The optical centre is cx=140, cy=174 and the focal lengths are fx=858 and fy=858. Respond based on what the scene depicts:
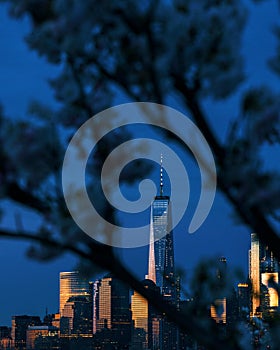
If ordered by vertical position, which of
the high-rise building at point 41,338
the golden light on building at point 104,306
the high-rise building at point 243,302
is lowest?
the high-rise building at point 243,302

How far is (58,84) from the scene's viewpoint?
452cm

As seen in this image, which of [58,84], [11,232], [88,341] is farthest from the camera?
[88,341]

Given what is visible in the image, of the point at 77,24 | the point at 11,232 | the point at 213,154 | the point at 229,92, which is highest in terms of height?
the point at 77,24

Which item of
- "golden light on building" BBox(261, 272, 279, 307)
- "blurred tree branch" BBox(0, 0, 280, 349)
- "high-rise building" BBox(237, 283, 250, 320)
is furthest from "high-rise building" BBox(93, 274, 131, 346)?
"blurred tree branch" BBox(0, 0, 280, 349)

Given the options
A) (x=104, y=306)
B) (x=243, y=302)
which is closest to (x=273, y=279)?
(x=243, y=302)

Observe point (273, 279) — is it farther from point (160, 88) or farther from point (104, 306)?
point (104, 306)

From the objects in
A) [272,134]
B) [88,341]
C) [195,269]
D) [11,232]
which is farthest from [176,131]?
[88,341]

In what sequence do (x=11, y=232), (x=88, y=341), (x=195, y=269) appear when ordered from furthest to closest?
(x=88, y=341) → (x=195, y=269) → (x=11, y=232)

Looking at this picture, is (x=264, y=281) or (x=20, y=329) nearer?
(x=264, y=281)

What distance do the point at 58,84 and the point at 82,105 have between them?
203 millimetres

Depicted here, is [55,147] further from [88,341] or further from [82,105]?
[88,341]

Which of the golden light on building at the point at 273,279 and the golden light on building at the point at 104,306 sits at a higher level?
the golden light on building at the point at 104,306

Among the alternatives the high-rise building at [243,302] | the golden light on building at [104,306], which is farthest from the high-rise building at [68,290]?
the high-rise building at [243,302]

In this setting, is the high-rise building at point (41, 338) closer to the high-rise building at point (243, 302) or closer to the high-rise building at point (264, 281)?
the high-rise building at point (243, 302)
